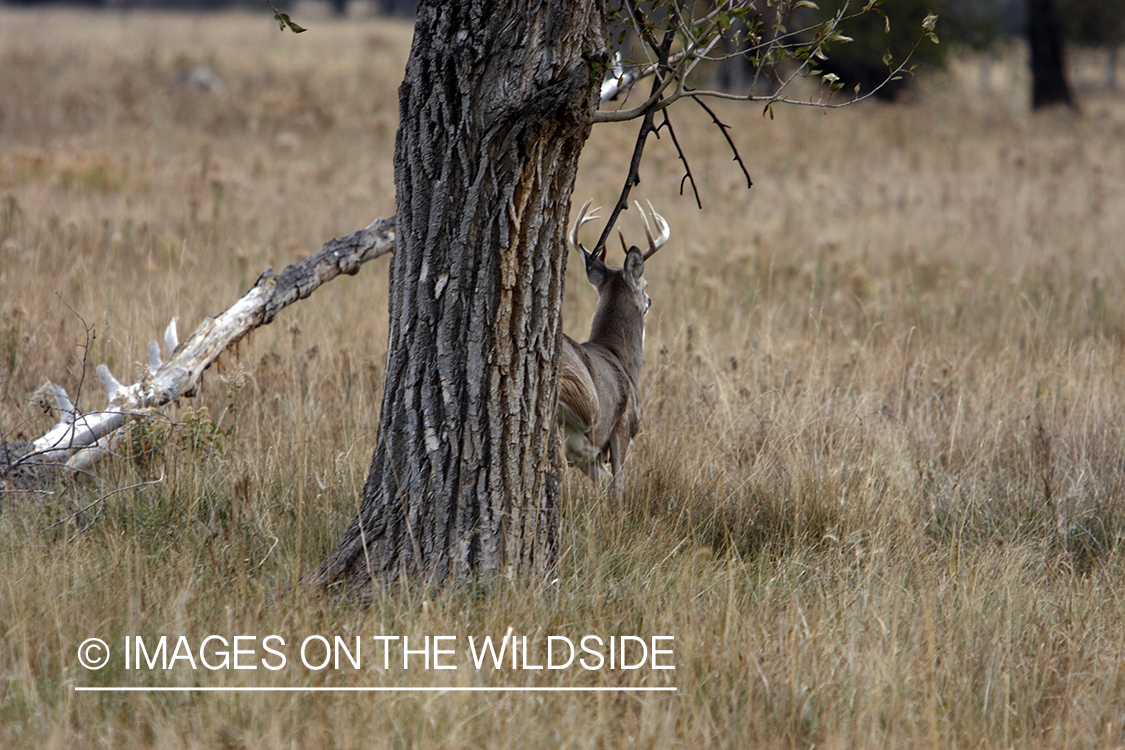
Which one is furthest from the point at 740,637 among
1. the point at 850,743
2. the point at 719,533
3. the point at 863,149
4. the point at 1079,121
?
the point at 1079,121

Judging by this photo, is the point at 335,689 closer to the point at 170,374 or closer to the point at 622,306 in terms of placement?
the point at 170,374

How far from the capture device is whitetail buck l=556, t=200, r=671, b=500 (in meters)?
3.96

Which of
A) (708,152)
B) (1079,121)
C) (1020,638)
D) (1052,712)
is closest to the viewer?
(1052,712)

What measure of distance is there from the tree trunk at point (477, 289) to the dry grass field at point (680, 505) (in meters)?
0.21

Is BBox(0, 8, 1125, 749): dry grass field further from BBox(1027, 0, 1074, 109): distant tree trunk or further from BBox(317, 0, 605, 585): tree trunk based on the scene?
BBox(1027, 0, 1074, 109): distant tree trunk

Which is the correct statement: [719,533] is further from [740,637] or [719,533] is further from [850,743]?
[850,743]

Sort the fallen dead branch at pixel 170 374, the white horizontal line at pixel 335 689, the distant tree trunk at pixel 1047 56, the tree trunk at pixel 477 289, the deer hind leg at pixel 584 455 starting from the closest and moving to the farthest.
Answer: the white horizontal line at pixel 335 689 < the tree trunk at pixel 477 289 < the fallen dead branch at pixel 170 374 < the deer hind leg at pixel 584 455 < the distant tree trunk at pixel 1047 56

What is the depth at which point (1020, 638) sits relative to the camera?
3051 mm

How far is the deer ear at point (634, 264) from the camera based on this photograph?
459cm

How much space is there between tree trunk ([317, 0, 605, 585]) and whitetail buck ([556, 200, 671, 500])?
63 centimetres

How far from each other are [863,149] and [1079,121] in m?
8.85

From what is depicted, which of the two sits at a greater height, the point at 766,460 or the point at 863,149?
the point at 863,149

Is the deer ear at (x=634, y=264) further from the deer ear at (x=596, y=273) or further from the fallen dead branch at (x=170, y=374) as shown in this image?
the fallen dead branch at (x=170, y=374)

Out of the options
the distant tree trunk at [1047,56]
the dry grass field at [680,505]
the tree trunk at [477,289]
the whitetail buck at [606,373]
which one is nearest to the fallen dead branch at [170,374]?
the dry grass field at [680,505]
